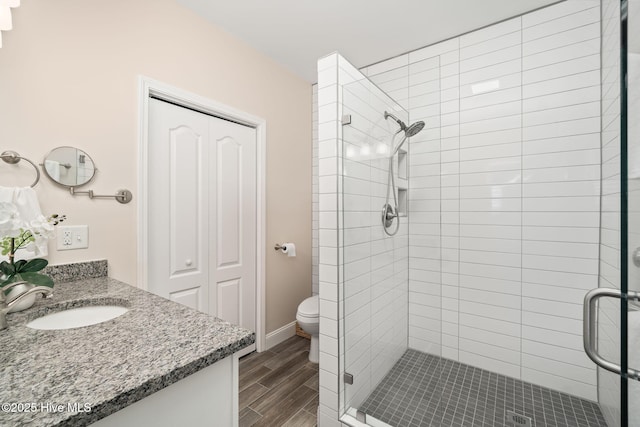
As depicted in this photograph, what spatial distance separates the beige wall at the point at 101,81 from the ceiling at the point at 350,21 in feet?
0.61

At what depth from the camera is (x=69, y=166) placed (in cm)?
137

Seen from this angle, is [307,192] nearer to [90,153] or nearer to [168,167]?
[168,167]

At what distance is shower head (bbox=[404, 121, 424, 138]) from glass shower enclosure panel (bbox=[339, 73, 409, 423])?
0.17 feet

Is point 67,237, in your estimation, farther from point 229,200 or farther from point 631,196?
point 631,196

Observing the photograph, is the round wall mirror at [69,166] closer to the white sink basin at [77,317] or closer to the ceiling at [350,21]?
the white sink basin at [77,317]

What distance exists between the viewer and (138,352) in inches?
26.6

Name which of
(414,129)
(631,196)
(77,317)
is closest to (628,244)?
(631,196)

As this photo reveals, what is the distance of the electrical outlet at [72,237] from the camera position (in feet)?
4.37

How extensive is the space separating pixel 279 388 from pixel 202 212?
1371mm

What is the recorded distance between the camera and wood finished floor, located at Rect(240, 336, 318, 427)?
1.61 meters

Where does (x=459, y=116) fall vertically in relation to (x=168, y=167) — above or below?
above

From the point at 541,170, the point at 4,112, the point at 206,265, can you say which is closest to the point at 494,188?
the point at 541,170

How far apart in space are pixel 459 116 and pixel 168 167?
6.23ft

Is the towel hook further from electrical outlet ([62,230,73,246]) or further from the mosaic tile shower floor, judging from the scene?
the mosaic tile shower floor
